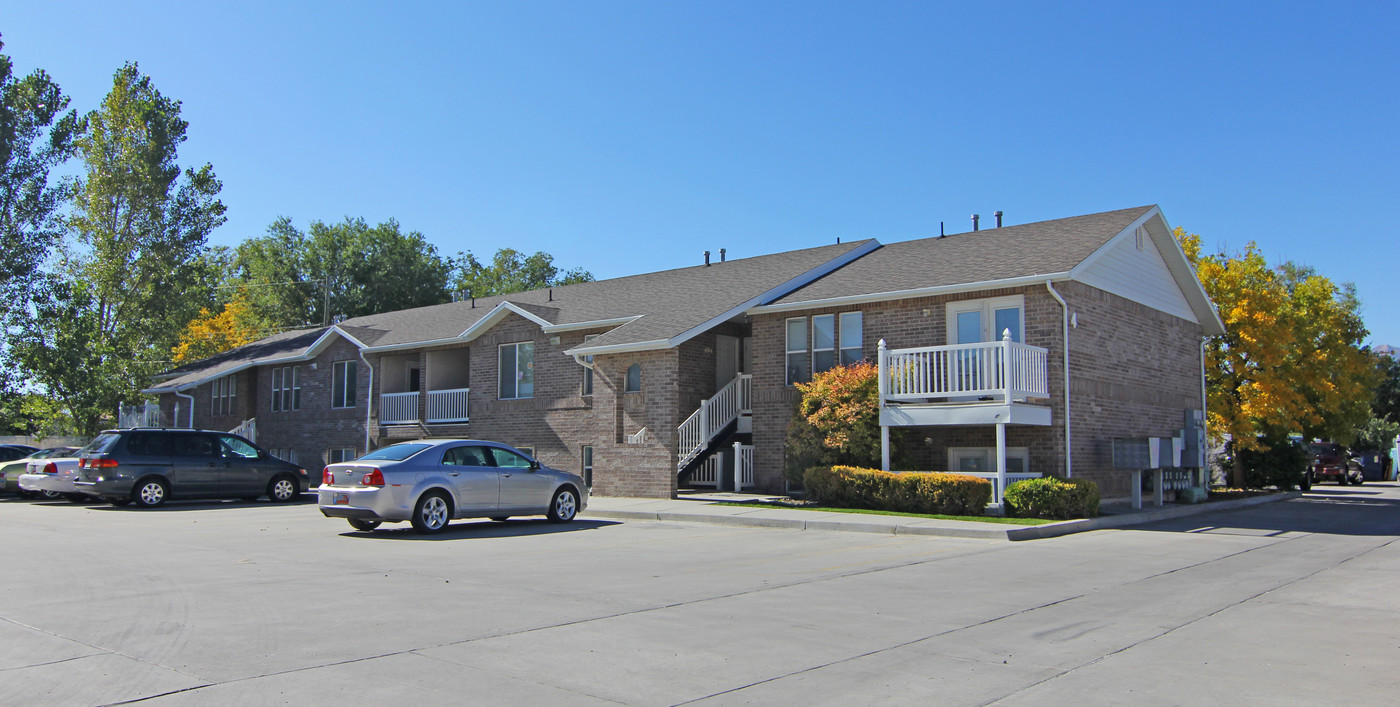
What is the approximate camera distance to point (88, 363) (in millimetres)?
35312

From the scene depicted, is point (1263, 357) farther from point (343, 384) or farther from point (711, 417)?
point (343, 384)

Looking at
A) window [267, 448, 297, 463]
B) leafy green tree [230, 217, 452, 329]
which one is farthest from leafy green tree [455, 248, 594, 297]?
window [267, 448, 297, 463]

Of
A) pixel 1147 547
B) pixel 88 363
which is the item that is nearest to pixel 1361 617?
pixel 1147 547

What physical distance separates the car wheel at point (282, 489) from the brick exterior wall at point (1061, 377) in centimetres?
1081

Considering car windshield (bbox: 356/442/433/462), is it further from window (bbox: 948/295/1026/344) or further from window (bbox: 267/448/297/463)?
window (bbox: 267/448/297/463)

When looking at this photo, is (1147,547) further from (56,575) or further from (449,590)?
(56,575)

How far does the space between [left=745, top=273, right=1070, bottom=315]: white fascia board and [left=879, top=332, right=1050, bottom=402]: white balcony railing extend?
115 centimetres

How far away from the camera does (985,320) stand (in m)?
19.9

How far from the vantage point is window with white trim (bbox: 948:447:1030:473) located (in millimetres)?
19734

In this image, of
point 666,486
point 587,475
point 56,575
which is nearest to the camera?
point 56,575

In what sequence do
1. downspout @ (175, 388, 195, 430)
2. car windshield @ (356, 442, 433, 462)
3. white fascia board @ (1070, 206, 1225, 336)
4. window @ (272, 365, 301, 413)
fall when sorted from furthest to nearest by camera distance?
downspout @ (175, 388, 195, 430)
window @ (272, 365, 301, 413)
white fascia board @ (1070, 206, 1225, 336)
car windshield @ (356, 442, 433, 462)

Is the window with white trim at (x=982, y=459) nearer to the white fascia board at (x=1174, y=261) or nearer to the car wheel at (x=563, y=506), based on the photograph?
the white fascia board at (x=1174, y=261)

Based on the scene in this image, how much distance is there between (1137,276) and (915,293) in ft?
19.5

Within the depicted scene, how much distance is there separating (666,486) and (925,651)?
15.0 metres
